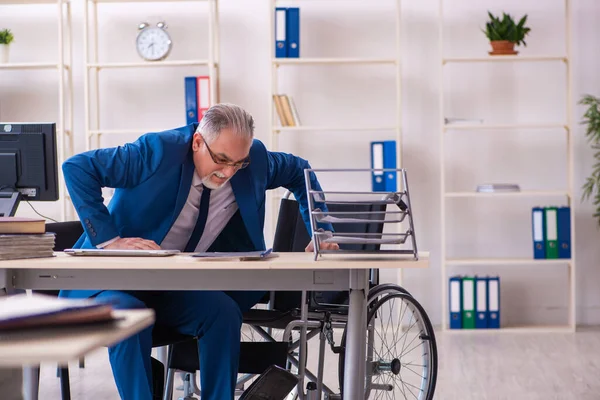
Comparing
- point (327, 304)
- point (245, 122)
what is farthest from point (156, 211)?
point (327, 304)

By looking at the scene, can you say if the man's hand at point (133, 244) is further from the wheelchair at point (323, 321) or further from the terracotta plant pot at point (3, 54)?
the terracotta plant pot at point (3, 54)

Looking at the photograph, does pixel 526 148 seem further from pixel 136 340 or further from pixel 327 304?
pixel 136 340

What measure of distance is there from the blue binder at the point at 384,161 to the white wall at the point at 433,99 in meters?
A: 0.28

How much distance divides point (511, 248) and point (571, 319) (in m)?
0.58

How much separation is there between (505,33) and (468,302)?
1613 mm

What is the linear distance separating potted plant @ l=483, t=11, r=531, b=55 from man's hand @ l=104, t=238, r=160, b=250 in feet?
11.0

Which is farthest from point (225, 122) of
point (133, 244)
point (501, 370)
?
point (501, 370)

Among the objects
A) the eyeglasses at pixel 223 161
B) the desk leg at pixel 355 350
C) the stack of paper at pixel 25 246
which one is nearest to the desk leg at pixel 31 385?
the stack of paper at pixel 25 246

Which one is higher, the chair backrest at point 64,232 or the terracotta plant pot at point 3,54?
the terracotta plant pot at point 3,54

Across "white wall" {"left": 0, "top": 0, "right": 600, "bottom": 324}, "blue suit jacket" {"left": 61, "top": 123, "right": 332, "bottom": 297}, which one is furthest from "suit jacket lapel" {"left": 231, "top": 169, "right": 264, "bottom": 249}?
"white wall" {"left": 0, "top": 0, "right": 600, "bottom": 324}

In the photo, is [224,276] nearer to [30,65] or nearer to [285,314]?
[285,314]

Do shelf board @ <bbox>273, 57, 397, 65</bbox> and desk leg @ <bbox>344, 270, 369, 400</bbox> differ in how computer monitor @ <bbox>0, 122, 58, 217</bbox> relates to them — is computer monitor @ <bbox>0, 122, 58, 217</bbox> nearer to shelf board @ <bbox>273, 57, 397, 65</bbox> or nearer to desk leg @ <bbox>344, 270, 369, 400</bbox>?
desk leg @ <bbox>344, 270, 369, 400</bbox>

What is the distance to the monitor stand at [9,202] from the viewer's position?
9.24 feet

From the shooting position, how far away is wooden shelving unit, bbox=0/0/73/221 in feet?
17.6
